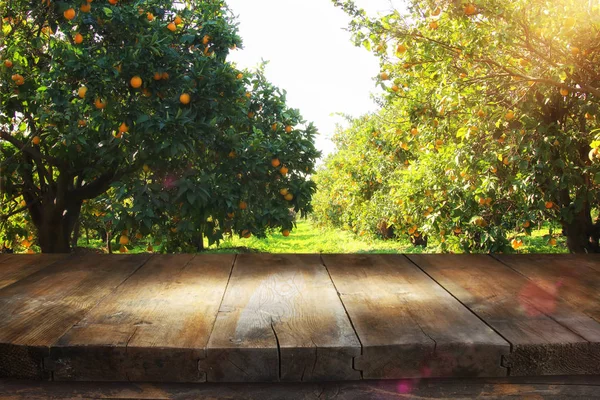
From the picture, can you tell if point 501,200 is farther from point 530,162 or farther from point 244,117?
point 244,117

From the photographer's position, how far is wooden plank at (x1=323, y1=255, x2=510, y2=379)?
0.99m

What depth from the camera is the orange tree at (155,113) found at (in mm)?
3500

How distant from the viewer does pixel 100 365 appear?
1.00 meters

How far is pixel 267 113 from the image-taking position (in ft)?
15.5

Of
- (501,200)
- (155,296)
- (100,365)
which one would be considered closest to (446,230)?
(501,200)

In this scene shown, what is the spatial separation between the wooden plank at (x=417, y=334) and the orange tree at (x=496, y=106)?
2.04 metres

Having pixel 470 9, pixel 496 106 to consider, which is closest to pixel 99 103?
pixel 470 9

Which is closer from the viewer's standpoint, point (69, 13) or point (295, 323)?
point (295, 323)

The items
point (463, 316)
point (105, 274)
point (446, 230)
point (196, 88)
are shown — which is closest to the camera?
point (463, 316)

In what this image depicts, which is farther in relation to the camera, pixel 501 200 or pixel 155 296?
pixel 501 200

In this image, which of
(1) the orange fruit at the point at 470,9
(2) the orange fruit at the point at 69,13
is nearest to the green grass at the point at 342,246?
(2) the orange fruit at the point at 69,13

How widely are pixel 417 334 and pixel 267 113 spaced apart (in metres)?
3.84

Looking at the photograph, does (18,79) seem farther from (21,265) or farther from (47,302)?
(47,302)

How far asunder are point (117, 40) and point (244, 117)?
1.08 meters
